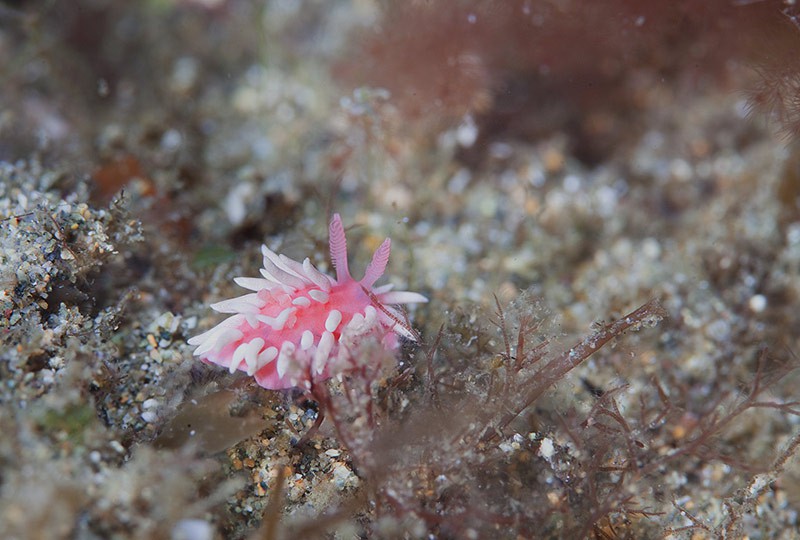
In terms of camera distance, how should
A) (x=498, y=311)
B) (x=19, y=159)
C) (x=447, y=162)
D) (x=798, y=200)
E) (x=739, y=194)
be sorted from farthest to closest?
1. (x=447, y=162)
2. (x=739, y=194)
3. (x=798, y=200)
4. (x=19, y=159)
5. (x=498, y=311)

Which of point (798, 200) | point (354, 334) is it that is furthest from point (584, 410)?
point (798, 200)

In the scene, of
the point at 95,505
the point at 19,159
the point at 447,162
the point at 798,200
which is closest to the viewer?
A: the point at 95,505

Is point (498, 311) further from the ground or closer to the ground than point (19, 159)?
closer to the ground

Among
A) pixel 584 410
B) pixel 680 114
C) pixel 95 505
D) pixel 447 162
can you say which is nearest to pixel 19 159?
pixel 95 505

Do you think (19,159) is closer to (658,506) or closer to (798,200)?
(658,506)

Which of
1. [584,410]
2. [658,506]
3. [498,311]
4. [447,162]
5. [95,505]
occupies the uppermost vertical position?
[447,162]

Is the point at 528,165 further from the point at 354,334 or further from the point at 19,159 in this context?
the point at 19,159

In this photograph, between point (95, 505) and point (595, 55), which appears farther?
point (595, 55)
